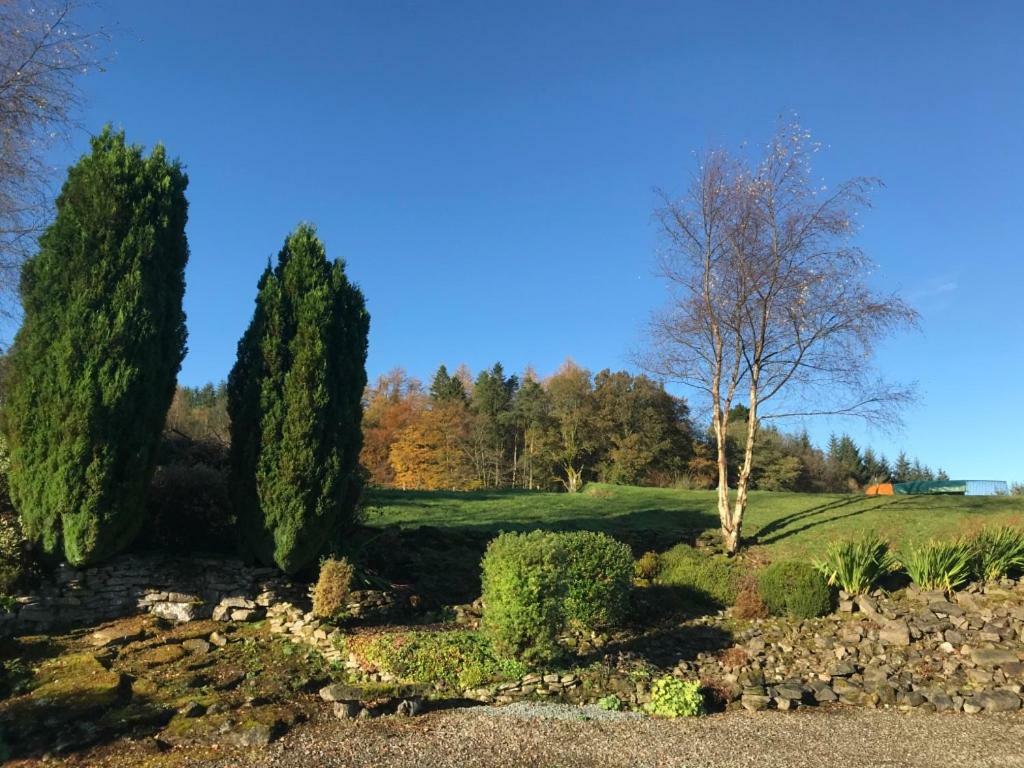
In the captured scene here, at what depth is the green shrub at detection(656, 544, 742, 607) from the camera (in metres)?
11.0

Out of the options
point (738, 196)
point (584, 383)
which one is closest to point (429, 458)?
point (584, 383)

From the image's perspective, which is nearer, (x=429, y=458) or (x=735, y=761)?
(x=735, y=761)

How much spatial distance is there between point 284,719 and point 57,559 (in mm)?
4354

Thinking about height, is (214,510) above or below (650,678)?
above

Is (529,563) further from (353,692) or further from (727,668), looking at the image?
(727,668)

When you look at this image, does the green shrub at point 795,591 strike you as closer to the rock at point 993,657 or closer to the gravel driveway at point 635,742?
the rock at point 993,657

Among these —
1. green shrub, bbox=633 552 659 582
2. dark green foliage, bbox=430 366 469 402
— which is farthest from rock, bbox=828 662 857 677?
dark green foliage, bbox=430 366 469 402

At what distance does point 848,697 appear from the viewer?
313 inches

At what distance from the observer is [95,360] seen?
8.22 m

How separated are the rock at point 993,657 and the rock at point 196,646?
30.7 ft

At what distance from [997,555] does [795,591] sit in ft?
12.5

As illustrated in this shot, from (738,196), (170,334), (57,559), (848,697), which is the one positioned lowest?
(848,697)

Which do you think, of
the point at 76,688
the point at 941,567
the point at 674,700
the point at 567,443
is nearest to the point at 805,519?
the point at 941,567

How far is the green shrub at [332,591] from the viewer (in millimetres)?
8359
